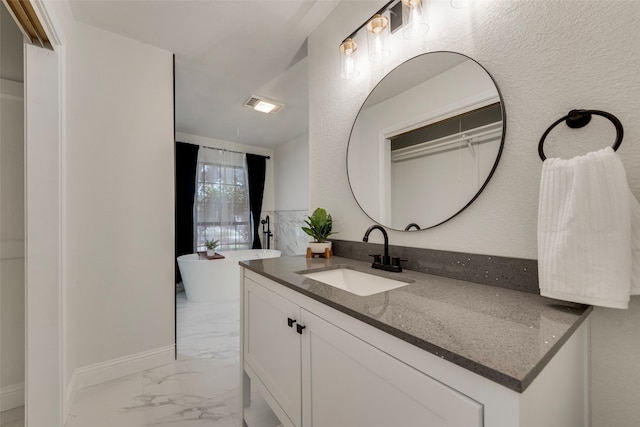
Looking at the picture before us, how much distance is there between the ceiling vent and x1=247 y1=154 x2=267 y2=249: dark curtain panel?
1.56 m

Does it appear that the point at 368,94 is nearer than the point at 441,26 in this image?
No

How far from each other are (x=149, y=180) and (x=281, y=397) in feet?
5.93

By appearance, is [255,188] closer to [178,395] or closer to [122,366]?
[122,366]

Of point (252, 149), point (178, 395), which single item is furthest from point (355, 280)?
point (252, 149)

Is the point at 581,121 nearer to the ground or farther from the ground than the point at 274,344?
farther from the ground

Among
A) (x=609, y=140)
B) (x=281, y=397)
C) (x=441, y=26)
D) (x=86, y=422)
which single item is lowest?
(x=86, y=422)

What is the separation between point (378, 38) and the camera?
132 centimetres

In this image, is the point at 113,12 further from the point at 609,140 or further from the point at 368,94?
the point at 609,140

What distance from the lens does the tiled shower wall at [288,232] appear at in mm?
4014

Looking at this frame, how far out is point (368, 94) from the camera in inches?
57.3

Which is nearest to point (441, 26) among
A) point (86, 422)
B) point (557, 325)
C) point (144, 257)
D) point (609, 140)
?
point (609, 140)

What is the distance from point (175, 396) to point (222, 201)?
118 inches

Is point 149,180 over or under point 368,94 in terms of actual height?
under

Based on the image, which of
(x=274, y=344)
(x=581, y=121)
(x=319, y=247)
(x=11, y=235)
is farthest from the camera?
(x=319, y=247)
